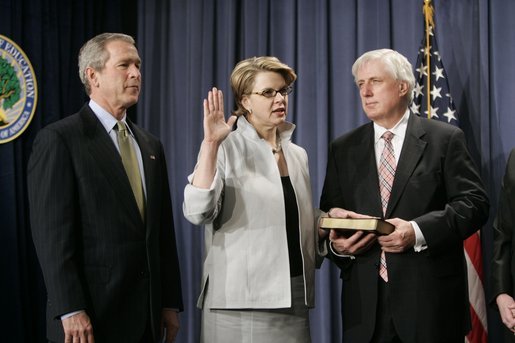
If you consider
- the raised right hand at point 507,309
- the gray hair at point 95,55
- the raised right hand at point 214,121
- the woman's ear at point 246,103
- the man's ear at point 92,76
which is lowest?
Answer: the raised right hand at point 507,309

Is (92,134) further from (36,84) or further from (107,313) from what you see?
(36,84)

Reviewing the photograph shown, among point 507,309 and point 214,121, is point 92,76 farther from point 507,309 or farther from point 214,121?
point 507,309

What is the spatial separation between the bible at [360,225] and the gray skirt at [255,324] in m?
0.31

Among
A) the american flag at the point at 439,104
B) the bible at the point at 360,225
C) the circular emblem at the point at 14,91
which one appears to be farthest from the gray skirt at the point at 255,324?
the circular emblem at the point at 14,91

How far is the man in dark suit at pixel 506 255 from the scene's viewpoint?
2.89 meters

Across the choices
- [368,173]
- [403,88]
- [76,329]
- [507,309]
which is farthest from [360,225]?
[76,329]

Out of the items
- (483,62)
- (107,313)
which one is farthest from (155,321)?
(483,62)

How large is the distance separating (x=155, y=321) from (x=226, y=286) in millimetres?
297

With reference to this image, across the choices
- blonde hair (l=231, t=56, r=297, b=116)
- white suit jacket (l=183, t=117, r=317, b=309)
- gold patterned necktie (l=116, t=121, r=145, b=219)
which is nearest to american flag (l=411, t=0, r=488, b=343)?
blonde hair (l=231, t=56, r=297, b=116)

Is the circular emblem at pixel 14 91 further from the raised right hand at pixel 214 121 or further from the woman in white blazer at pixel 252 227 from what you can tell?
the raised right hand at pixel 214 121

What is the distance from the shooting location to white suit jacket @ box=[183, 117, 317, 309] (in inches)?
104

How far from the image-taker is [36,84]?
4391 millimetres

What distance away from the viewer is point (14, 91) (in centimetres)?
429

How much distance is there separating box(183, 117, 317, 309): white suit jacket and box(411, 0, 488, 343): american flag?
5.14ft
